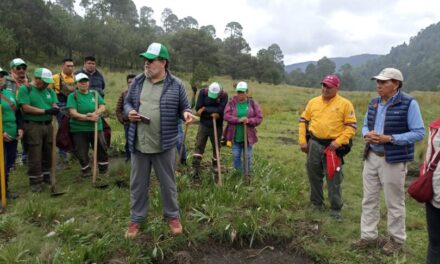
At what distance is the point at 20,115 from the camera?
642cm

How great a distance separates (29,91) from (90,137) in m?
1.43

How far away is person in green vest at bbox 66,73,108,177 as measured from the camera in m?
6.61

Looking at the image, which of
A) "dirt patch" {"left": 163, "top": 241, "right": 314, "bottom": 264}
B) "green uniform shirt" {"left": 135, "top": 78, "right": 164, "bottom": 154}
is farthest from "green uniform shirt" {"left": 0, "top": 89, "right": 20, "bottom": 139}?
"dirt patch" {"left": 163, "top": 241, "right": 314, "bottom": 264}

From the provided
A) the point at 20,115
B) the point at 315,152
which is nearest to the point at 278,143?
the point at 315,152

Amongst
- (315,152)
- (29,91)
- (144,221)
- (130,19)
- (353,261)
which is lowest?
(353,261)

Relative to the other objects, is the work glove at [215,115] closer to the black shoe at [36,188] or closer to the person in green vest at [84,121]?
the person in green vest at [84,121]

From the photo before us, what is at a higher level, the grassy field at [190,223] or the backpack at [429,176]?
the backpack at [429,176]

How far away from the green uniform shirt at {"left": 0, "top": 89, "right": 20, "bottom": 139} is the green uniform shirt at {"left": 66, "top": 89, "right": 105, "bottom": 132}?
0.93 m

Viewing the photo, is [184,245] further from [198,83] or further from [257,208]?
[198,83]

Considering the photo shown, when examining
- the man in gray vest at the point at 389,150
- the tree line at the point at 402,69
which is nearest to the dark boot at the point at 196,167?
the man in gray vest at the point at 389,150

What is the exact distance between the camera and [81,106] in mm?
6680

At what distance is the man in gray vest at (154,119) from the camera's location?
4.53 metres

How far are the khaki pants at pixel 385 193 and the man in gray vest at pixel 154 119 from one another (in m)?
2.55

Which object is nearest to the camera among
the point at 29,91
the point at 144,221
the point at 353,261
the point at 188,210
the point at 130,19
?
the point at 353,261
